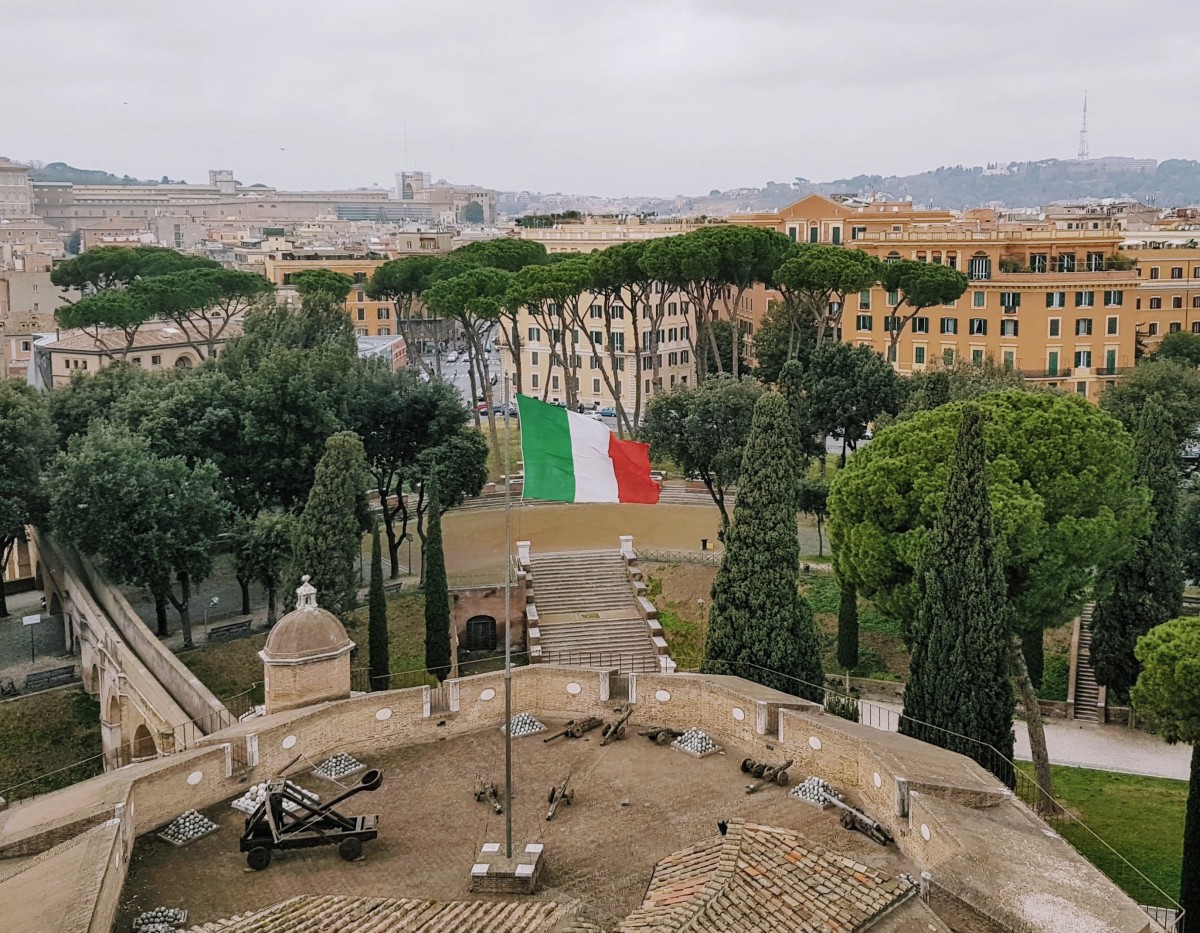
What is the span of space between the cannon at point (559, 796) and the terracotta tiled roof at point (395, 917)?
171 inches

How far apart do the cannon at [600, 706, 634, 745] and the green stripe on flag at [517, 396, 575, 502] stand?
4.53 metres

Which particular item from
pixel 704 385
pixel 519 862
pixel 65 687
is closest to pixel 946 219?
pixel 704 385

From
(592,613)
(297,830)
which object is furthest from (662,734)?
(592,613)

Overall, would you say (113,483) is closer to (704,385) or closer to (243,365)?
(243,365)

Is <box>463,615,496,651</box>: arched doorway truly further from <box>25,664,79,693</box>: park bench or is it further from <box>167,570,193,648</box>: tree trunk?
<box>25,664,79,693</box>: park bench

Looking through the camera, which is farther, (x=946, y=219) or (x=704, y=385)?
(x=946, y=219)

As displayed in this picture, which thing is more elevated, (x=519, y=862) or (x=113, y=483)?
(x=113, y=483)

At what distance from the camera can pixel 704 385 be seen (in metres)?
40.2

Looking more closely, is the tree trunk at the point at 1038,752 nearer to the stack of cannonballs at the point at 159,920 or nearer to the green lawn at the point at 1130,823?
the green lawn at the point at 1130,823

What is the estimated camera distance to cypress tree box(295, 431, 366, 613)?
30984mm

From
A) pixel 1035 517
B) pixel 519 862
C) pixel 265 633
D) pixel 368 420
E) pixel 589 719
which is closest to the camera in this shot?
pixel 519 862

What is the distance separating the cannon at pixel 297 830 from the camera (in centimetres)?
1672

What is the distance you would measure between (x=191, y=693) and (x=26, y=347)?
55626mm

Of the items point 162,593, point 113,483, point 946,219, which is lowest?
point 162,593
